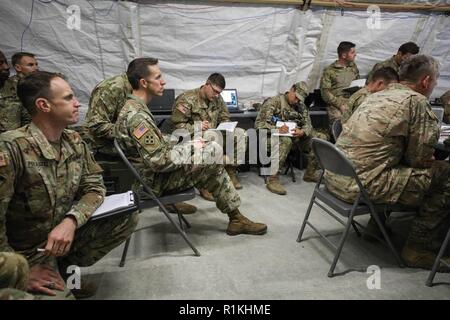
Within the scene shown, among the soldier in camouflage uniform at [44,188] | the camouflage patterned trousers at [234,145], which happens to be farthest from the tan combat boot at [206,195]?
the soldier in camouflage uniform at [44,188]

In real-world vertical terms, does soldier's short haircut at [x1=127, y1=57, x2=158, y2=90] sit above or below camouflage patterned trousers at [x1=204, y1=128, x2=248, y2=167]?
above

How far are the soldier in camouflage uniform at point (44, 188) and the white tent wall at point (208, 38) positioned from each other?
8.38ft

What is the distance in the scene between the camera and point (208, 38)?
4129 mm

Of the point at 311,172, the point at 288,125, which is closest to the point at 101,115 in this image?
the point at 288,125

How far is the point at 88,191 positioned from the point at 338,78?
11.9ft

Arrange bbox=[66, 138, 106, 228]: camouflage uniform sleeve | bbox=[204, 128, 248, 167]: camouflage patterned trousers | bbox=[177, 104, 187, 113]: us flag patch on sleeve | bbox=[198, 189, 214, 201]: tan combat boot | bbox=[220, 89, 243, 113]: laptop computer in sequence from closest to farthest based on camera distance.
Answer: bbox=[66, 138, 106, 228]: camouflage uniform sleeve < bbox=[198, 189, 214, 201]: tan combat boot < bbox=[177, 104, 187, 113]: us flag patch on sleeve < bbox=[204, 128, 248, 167]: camouflage patterned trousers < bbox=[220, 89, 243, 113]: laptop computer

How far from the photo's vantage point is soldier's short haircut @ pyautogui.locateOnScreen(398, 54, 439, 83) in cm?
199

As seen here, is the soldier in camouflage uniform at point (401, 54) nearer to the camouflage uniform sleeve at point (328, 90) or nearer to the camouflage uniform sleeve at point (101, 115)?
the camouflage uniform sleeve at point (328, 90)

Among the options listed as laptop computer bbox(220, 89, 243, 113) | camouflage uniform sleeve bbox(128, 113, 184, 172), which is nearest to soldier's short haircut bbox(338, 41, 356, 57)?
laptop computer bbox(220, 89, 243, 113)

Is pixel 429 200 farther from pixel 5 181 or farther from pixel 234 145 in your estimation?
pixel 5 181

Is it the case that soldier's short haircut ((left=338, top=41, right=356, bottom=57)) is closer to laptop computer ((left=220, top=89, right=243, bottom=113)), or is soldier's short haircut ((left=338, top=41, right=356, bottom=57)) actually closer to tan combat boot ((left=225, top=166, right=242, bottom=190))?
laptop computer ((left=220, top=89, right=243, bottom=113))

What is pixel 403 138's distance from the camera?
195cm

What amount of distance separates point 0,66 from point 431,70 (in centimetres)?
363

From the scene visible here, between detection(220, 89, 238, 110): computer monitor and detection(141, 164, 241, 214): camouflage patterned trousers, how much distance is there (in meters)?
1.97
